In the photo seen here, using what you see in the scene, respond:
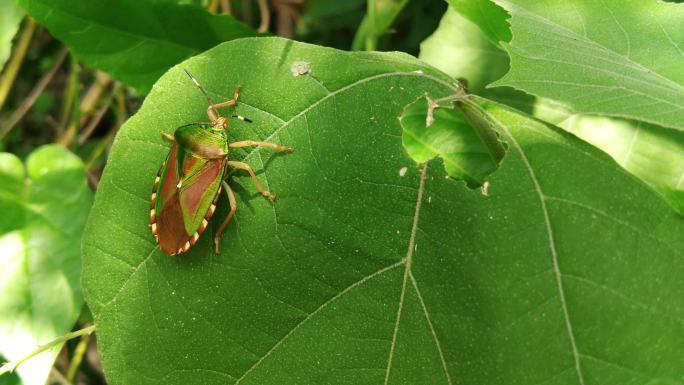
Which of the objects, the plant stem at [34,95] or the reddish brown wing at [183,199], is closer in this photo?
the reddish brown wing at [183,199]

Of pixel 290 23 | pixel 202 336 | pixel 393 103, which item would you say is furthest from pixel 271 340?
pixel 290 23

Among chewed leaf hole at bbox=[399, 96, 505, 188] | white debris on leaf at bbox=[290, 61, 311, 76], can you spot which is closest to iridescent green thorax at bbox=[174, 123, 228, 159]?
white debris on leaf at bbox=[290, 61, 311, 76]

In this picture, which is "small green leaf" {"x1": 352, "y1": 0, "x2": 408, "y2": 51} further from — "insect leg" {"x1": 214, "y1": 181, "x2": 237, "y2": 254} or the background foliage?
"insect leg" {"x1": 214, "y1": 181, "x2": 237, "y2": 254}

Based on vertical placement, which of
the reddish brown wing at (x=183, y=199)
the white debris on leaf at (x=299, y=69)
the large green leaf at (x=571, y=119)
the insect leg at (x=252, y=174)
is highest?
the white debris on leaf at (x=299, y=69)

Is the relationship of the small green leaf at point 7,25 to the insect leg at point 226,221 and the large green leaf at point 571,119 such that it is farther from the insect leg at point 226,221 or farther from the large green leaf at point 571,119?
the large green leaf at point 571,119

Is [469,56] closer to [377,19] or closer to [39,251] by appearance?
[377,19]

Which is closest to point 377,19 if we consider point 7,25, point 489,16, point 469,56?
point 469,56

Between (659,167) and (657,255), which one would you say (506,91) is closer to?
(659,167)

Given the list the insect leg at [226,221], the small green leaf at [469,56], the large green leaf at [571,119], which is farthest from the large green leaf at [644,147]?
the insect leg at [226,221]
